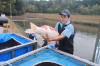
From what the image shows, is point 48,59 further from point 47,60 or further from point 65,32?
point 65,32

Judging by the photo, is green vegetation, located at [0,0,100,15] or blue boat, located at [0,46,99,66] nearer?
blue boat, located at [0,46,99,66]

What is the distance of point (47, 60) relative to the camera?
177 cm

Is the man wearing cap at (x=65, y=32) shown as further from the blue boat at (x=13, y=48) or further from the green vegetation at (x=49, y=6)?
the green vegetation at (x=49, y=6)

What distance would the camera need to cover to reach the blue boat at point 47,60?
163 centimetres

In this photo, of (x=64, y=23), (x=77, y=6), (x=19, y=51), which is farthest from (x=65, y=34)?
(x=77, y=6)

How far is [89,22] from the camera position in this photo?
93.9ft

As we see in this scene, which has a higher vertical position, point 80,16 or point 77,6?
point 77,6

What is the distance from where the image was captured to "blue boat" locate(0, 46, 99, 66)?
1627 mm

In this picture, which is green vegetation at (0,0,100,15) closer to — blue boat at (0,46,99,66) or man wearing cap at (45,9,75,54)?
man wearing cap at (45,9,75,54)

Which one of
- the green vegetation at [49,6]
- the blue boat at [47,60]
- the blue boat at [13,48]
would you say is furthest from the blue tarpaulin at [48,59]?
the green vegetation at [49,6]

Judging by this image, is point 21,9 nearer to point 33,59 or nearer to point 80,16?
point 80,16

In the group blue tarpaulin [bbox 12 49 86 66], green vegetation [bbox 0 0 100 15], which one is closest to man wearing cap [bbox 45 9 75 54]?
blue tarpaulin [bbox 12 49 86 66]

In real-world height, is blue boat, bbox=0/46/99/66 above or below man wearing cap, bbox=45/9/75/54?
below

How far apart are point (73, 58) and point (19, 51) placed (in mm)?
1332
